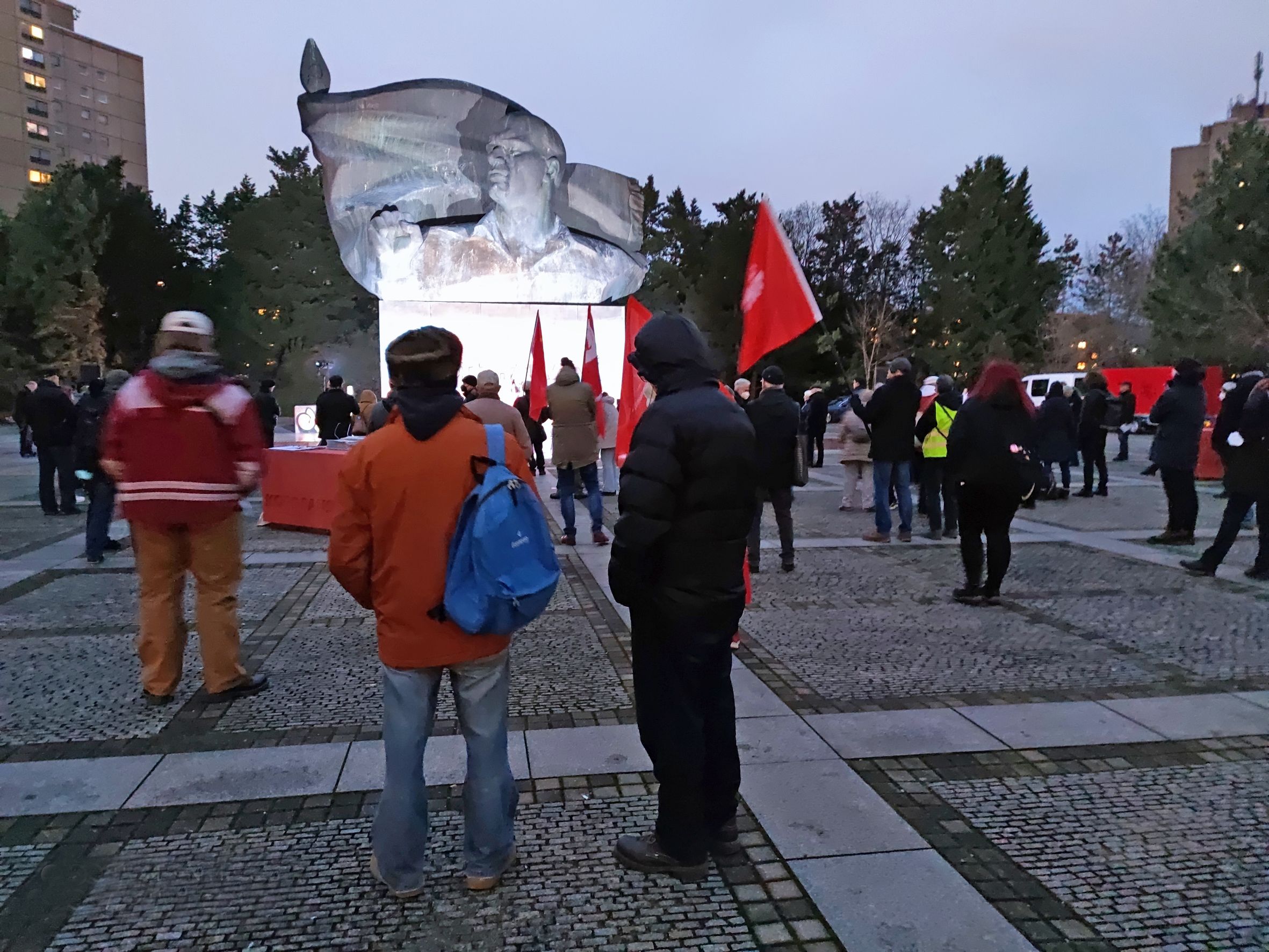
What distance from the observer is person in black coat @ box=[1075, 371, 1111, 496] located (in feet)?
43.3

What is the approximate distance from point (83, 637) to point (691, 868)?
15.8 ft

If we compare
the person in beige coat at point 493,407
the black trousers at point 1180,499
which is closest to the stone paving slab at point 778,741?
the person in beige coat at point 493,407

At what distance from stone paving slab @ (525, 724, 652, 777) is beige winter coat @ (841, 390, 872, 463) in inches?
287

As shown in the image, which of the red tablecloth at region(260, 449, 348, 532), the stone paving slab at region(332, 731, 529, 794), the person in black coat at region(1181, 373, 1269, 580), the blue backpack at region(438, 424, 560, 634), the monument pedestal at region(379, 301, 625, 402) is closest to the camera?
the blue backpack at region(438, 424, 560, 634)

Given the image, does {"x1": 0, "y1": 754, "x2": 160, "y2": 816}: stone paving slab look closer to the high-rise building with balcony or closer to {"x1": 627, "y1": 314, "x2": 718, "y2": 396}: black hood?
{"x1": 627, "y1": 314, "x2": 718, "y2": 396}: black hood

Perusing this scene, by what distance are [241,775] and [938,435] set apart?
8.10 meters

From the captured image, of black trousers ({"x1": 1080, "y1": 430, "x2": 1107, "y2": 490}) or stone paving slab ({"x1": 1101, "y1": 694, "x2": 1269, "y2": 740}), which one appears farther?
black trousers ({"x1": 1080, "y1": 430, "x2": 1107, "y2": 490})

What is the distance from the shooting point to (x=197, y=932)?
277 centimetres

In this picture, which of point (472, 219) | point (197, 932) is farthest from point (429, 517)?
point (472, 219)

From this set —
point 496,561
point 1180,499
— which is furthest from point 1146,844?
point 1180,499

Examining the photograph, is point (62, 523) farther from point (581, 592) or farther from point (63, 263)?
point (63, 263)

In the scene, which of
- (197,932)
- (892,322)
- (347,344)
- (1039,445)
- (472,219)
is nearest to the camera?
(197,932)

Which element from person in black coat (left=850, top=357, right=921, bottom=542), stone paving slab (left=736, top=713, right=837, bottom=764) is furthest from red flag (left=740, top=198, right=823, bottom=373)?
person in black coat (left=850, top=357, right=921, bottom=542)

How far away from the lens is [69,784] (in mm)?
3758
